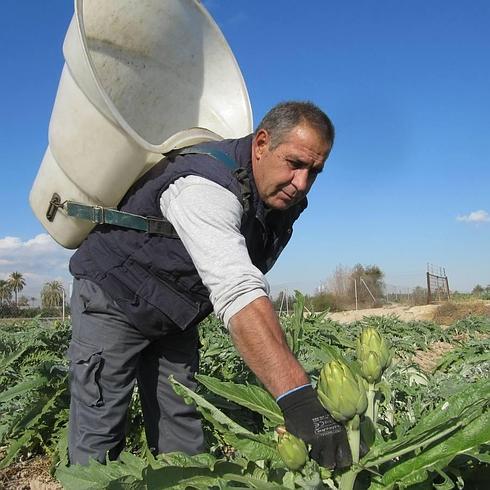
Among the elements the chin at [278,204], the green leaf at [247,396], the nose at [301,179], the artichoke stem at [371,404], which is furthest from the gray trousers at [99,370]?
the artichoke stem at [371,404]

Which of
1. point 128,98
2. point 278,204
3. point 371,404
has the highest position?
point 128,98

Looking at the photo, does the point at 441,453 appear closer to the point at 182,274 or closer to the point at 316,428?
the point at 316,428

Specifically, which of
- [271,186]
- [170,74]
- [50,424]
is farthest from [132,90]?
[50,424]

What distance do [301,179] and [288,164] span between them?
0.06 metres

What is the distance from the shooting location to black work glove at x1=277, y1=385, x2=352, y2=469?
48.1 inches

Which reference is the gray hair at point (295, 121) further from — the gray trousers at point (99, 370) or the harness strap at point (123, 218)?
the gray trousers at point (99, 370)

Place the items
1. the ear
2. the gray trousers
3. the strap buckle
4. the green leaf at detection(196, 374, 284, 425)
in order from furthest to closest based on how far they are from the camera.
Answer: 1. the gray trousers
2. the strap buckle
3. the ear
4. the green leaf at detection(196, 374, 284, 425)

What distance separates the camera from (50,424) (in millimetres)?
3430

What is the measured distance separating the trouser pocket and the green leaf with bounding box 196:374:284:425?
92cm

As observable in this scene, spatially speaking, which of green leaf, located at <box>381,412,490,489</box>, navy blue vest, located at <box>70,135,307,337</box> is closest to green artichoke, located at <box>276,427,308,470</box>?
green leaf, located at <box>381,412,490,489</box>

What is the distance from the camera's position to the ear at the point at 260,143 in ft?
6.57

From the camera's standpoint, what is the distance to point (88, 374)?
87.7 inches

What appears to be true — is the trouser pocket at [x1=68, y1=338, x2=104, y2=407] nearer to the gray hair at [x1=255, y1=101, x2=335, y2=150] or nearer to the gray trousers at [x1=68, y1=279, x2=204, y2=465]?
the gray trousers at [x1=68, y1=279, x2=204, y2=465]

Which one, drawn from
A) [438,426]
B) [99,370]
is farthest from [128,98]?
[438,426]
